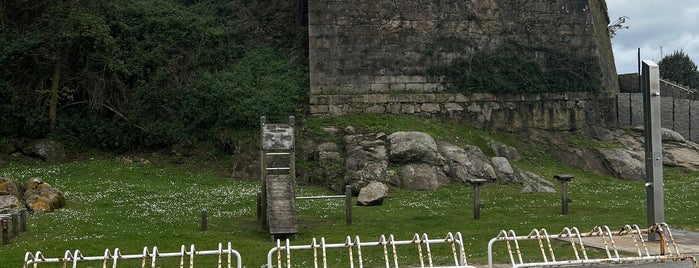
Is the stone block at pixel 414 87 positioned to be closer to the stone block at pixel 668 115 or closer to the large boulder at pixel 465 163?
the large boulder at pixel 465 163

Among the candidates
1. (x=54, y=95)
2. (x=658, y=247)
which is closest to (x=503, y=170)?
(x=658, y=247)

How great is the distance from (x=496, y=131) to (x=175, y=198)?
10168 millimetres

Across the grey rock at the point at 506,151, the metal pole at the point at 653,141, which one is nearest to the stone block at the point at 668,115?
the grey rock at the point at 506,151

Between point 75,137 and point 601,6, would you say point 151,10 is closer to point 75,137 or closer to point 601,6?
point 75,137

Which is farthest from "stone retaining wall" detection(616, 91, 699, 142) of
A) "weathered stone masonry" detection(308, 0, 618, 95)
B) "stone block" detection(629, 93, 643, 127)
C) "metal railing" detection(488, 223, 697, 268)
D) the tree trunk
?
"metal railing" detection(488, 223, 697, 268)

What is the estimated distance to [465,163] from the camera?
1936 centimetres

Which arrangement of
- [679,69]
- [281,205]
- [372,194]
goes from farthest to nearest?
[679,69], [372,194], [281,205]

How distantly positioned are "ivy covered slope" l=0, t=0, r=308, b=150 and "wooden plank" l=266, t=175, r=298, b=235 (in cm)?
805

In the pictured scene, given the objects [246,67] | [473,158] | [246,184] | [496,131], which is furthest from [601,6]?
[246,184]

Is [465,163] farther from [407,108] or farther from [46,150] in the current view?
[46,150]

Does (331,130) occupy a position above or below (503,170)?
above

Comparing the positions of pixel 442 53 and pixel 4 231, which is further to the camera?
pixel 442 53

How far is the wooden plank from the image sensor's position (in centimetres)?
1223

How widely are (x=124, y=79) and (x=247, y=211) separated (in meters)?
9.34
